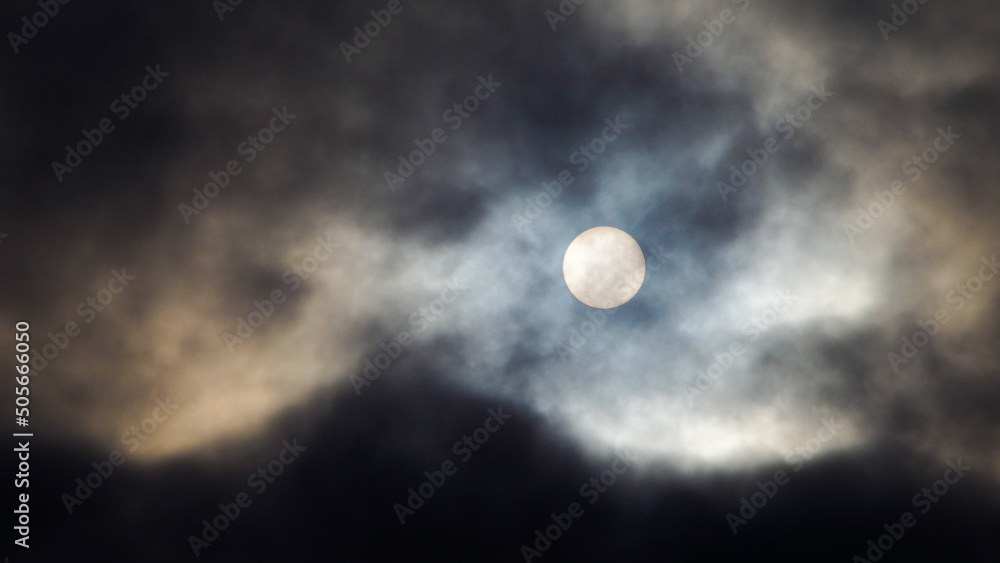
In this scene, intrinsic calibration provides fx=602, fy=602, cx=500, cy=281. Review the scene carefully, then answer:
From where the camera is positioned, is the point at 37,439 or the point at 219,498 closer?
the point at 37,439

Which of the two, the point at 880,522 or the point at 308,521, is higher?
the point at 880,522

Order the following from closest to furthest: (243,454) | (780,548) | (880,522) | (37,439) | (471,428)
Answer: (37,439)
(243,454)
(471,428)
(880,522)
(780,548)

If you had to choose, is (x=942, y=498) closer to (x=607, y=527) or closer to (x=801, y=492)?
(x=801, y=492)

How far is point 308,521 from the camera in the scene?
6316 cm

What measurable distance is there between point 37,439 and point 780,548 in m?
73.4

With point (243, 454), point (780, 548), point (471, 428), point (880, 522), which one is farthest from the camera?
point (780, 548)

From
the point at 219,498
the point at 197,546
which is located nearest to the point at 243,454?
the point at 219,498

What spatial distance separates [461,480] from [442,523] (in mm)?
5892

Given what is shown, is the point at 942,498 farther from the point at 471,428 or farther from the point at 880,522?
the point at 471,428

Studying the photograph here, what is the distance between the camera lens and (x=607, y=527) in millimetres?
68000

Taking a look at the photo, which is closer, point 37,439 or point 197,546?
point 37,439

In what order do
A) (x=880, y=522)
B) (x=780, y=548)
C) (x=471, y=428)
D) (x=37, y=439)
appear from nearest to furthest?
(x=37, y=439), (x=471, y=428), (x=880, y=522), (x=780, y=548)

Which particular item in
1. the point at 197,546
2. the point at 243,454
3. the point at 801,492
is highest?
the point at 801,492

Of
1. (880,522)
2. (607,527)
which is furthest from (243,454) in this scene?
(880,522)
